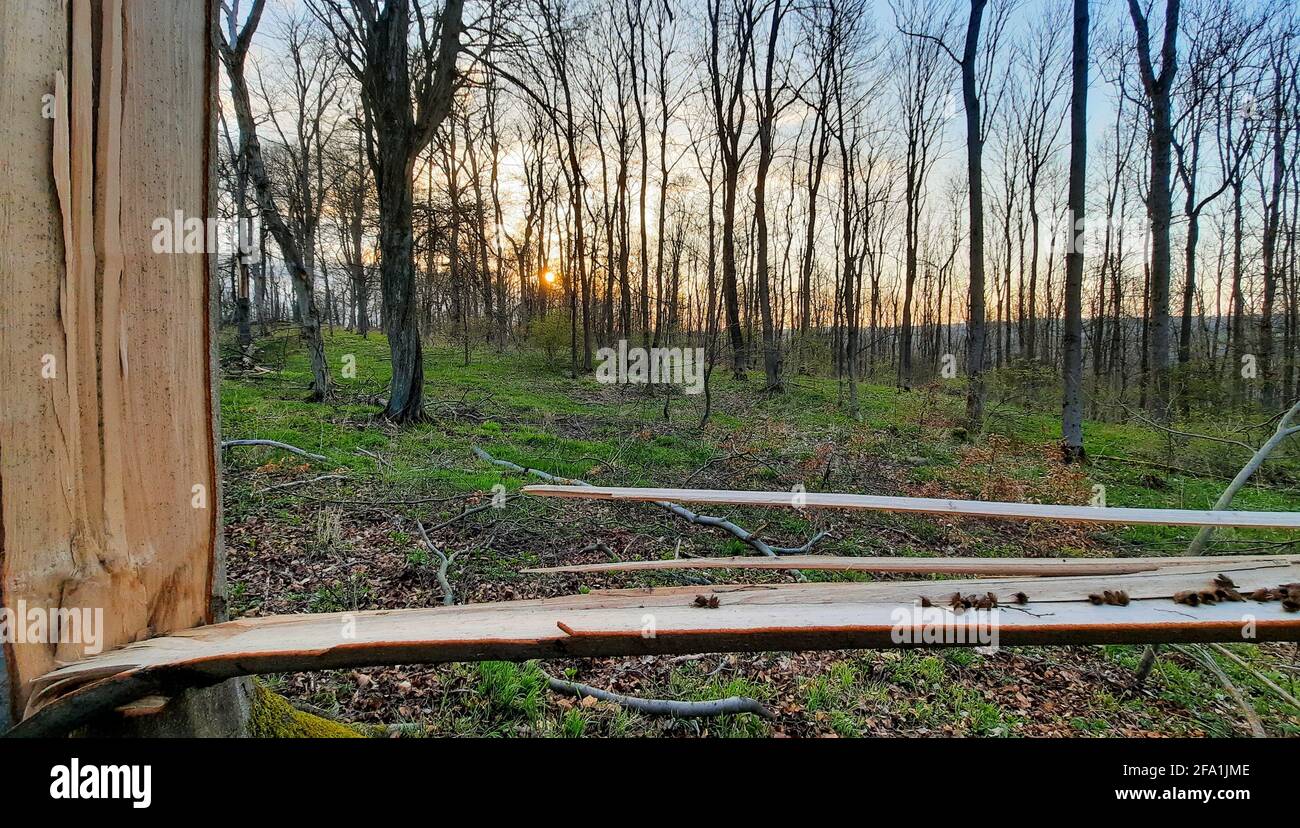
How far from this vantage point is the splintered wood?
38.4 inches

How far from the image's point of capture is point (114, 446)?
1114 mm

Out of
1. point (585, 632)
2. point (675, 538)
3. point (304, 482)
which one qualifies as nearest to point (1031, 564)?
point (585, 632)

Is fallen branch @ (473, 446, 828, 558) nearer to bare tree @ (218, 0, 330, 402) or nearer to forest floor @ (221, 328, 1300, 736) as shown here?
forest floor @ (221, 328, 1300, 736)

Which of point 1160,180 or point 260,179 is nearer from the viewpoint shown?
point 260,179

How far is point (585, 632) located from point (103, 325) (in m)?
1.25

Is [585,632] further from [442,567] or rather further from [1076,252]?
[1076,252]

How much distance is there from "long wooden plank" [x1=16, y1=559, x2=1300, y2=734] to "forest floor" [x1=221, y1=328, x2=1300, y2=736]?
1347 mm

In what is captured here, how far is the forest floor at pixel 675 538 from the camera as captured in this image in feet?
8.59

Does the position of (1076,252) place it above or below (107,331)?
above

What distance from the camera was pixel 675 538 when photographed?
4.70 meters

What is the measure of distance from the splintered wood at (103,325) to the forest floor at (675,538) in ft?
5.21

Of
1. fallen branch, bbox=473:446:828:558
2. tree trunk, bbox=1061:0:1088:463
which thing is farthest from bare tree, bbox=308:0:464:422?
tree trunk, bbox=1061:0:1088:463

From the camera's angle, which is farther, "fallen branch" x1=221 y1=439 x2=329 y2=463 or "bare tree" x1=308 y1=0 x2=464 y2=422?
"bare tree" x1=308 y1=0 x2=464 y2=422
